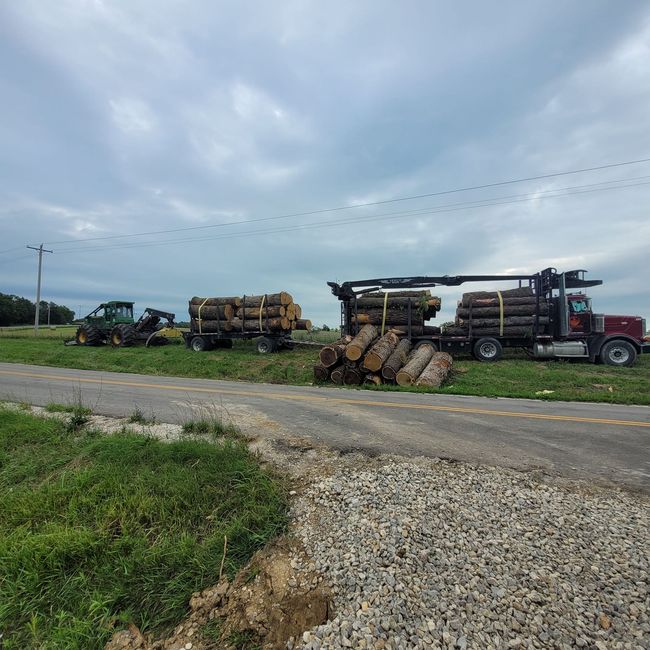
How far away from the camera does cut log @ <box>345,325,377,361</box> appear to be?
39.7 ft

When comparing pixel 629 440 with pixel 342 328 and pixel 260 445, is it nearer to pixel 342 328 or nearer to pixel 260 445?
pixel 260 445

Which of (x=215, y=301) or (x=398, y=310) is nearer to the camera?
(x=398, y=310)

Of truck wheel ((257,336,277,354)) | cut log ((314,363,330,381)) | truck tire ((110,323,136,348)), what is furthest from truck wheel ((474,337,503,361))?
truck tire ((110,323,136,348))

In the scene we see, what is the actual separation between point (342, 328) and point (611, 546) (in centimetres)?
1505

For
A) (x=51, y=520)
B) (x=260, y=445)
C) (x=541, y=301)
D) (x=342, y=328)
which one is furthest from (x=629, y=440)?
(x=342, y=328)

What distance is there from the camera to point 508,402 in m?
8.75

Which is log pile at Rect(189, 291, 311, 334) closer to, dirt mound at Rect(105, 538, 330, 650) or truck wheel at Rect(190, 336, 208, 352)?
truck wheel at Rect(190, 336, 208, 352)

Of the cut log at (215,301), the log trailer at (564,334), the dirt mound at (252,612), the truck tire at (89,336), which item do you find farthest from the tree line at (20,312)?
the dirt mound at (252,612)

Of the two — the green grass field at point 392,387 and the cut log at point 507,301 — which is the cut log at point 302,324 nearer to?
the green grass field at point 392,387

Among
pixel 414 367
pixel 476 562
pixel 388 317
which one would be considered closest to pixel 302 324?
pixel 388 317

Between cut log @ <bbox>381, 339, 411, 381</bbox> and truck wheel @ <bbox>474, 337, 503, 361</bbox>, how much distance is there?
10.5 ft

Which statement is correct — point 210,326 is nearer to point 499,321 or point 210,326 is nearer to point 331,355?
point 331,355

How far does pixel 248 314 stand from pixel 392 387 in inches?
408

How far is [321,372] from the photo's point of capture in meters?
12.5
